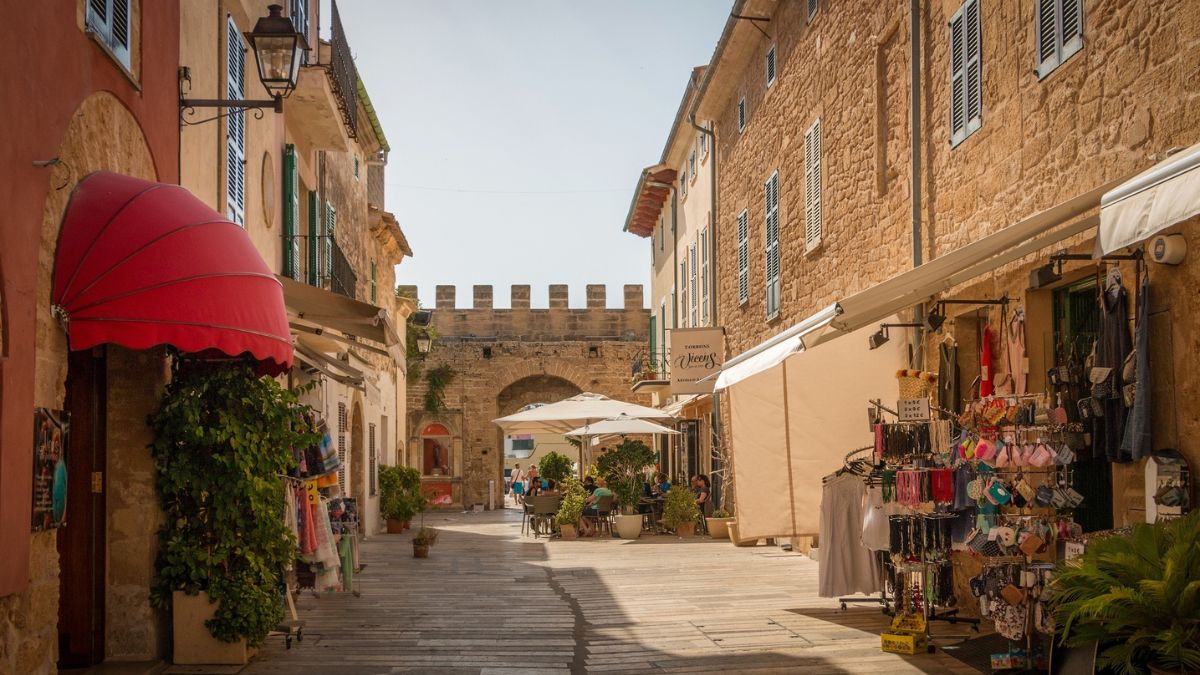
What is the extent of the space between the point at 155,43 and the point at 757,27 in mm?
11145

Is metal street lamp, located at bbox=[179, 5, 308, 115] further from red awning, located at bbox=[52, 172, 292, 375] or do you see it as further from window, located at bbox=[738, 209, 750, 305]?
window, located at bbox=[738, 209, 750, 305]

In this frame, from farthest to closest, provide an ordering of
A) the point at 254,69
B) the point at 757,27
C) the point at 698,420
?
the point at 698,420, the point at 757,27, the point at 254,69

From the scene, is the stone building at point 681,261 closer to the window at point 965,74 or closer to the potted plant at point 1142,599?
the window at point 965,74

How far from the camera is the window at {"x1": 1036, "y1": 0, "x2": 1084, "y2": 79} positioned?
24.1ft

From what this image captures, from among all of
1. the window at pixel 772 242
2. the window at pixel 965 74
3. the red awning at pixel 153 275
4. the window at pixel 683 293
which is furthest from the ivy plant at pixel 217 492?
the window at pixel 683 293

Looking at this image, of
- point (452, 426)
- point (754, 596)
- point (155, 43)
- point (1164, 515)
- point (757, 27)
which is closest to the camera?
point (1164, 515)

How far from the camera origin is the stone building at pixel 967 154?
6.36m

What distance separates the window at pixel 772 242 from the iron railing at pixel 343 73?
19.4 feet

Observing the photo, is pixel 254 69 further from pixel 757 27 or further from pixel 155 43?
pixel 757 27

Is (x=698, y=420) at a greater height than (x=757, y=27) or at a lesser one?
lesser

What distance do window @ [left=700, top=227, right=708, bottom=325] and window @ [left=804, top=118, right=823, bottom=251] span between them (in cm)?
783

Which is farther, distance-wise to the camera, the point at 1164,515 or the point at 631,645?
the point at 631,645

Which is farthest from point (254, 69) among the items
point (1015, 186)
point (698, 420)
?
point (698, 420)

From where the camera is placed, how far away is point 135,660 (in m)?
7.32
